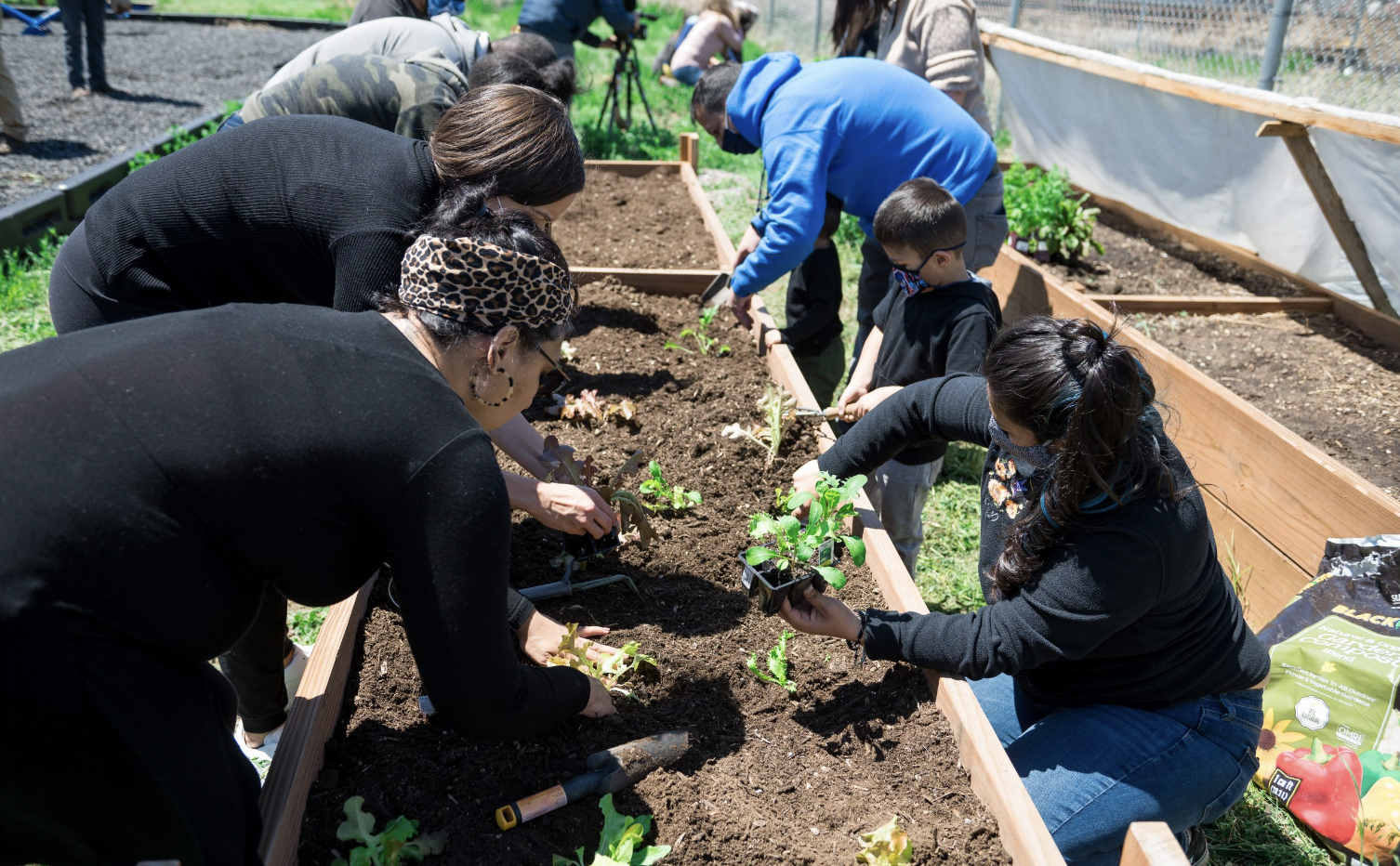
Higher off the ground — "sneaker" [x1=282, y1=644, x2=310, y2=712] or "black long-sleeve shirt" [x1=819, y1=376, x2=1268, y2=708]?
"black long-sleeve shirt" [x1=819, y1=376, x2=1268, y2=708]

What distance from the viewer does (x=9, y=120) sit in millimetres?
7641

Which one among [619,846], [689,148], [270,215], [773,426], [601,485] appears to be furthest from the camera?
[689,148]

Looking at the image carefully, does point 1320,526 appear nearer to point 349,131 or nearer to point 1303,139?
point 1303,139

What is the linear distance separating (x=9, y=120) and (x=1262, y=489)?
366 inches

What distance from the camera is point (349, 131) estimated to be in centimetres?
217

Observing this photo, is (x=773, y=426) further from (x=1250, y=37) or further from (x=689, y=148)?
(x=1250, y=37)

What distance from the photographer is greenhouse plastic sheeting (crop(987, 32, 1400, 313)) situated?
4207mm

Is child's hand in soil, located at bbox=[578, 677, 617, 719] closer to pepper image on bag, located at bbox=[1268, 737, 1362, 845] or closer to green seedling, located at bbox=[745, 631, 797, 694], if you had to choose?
green seedling, located at bbox=[745, 631, 797, 694]

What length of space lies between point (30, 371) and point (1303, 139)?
→ 496 cm

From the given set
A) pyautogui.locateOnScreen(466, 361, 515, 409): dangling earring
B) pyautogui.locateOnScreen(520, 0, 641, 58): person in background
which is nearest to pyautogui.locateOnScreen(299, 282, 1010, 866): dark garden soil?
pyautogui.locateOnScreen(466, 361, 515, 409): dangling earring

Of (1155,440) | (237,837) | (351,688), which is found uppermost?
(1155,440)

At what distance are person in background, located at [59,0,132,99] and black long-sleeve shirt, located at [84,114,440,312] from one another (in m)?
9.29

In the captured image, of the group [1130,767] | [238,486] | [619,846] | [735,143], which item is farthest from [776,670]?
[735,143]

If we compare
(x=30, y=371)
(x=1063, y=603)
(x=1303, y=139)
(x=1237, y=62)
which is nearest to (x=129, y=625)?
(x=30, y=371)
